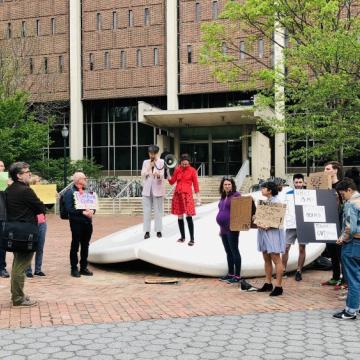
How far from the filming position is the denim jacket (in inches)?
232

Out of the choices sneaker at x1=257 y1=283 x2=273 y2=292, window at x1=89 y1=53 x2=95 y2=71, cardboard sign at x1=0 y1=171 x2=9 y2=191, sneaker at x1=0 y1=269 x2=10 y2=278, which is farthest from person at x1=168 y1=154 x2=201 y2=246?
window at x1=89 y1=53 x2=95 y2=71

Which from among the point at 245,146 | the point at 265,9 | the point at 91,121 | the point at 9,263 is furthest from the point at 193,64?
the point at 9,263

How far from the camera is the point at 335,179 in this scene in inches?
308

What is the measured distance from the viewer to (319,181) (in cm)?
793

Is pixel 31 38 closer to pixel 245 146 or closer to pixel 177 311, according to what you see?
pixel 245 146

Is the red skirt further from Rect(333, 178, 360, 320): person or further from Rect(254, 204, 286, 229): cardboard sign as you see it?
Rect(333, 178, 360, 320): person

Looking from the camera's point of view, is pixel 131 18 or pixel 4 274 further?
pixel 131 18

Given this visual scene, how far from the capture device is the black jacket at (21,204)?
6484 mm

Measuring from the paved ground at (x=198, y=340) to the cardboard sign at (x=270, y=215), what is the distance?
1.46 metres

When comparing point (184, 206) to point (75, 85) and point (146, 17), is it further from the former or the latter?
point (75, 85)

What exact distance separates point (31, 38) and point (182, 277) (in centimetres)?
2895

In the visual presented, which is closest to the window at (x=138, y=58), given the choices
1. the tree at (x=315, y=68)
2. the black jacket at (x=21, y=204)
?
the tree at (x=315, y=68)

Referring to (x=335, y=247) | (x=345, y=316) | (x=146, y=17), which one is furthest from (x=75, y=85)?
(x=345, y=316)

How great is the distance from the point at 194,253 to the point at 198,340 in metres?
3.65
